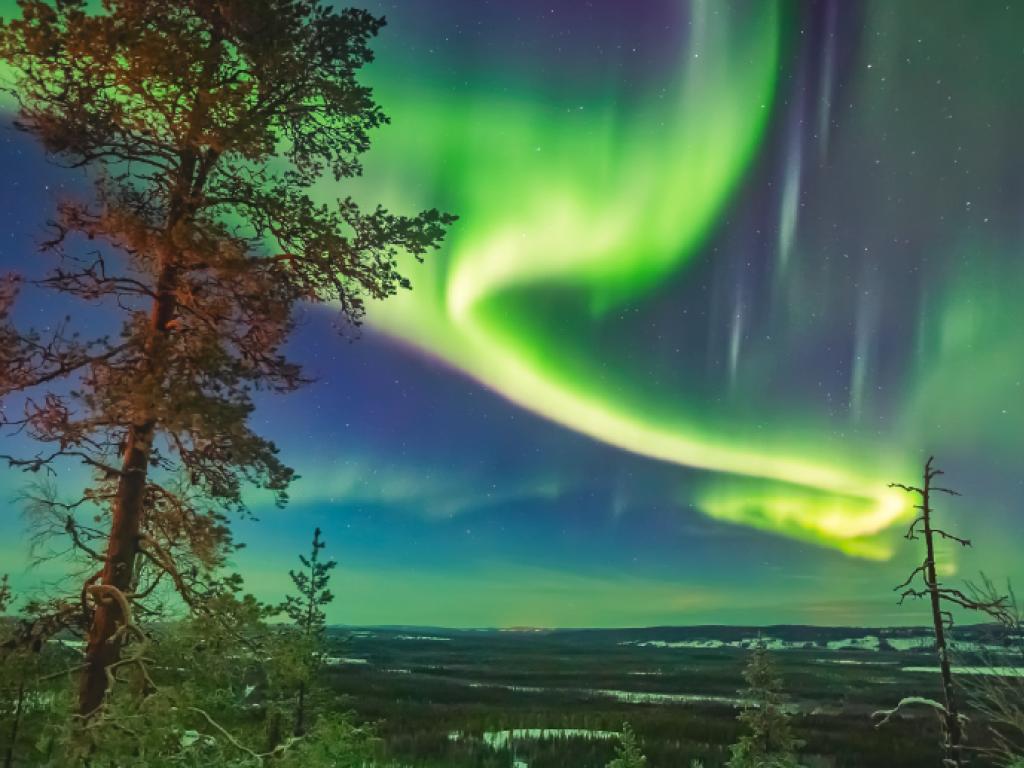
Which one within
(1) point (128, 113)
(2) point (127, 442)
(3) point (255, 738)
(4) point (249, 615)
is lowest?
(3) point (255, 738)

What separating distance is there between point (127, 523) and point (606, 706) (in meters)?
54.7

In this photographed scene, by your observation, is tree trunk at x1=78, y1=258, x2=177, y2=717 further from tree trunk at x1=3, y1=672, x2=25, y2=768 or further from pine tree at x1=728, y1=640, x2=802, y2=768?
pine tree at x1=728, y1=640, x2=802, y2=768

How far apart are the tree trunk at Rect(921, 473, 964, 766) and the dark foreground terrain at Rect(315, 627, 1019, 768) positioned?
3.66ft

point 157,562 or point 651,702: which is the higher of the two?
point 157,562

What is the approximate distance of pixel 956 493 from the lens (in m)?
12.4

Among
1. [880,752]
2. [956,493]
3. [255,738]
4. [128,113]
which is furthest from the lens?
[880,752]

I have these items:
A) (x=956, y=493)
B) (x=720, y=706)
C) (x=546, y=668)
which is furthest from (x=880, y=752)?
(x=546, y=668)

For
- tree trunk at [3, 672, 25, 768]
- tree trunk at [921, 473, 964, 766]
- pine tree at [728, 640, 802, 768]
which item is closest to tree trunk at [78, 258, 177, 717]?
tree trunk at [3, 672, 25, 768]

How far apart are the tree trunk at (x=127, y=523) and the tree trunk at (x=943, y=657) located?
11.4 meters

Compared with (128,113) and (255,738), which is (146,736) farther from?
(128,113)

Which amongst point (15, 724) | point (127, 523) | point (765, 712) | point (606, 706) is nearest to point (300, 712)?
point (15, 724)

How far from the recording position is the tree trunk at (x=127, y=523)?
7.66 m

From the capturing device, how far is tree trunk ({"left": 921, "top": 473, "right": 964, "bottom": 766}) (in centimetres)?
1185

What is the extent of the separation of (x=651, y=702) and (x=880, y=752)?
24361 millimetres
